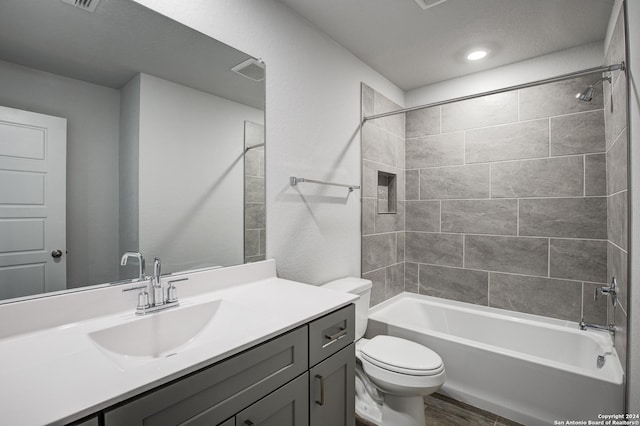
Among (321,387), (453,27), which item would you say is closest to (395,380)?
(321,387)

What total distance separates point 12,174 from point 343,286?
5.36 feet

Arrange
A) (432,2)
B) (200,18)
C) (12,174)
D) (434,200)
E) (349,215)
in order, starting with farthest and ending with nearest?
(434,200) → (349,215) → (432,2) → (200,18) → (12,174)

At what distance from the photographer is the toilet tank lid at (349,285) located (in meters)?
1.96

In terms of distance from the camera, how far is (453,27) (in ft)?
6.61

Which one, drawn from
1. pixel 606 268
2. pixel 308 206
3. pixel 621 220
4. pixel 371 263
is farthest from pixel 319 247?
pixel 606 268

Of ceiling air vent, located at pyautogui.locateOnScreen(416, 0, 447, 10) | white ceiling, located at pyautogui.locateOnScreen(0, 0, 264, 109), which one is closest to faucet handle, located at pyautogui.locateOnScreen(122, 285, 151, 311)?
white ceiling, located at pyautogui.locateOnScreen(0, 0, 264, 109)

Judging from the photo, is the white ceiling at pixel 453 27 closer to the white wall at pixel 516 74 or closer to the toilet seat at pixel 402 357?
the white wall at pixel 516 74

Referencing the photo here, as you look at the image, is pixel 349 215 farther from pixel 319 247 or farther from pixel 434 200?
pixel 434 200

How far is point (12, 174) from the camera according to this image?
938 mm

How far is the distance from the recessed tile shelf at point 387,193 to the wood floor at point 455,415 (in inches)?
58.9

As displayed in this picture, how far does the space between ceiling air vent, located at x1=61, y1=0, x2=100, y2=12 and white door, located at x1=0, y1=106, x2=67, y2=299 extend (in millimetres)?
394

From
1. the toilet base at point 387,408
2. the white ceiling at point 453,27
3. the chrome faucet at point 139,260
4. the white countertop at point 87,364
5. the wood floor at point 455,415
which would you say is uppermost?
the white ceiling at point 453,27

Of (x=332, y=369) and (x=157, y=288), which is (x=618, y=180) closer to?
(x=332, y=369)

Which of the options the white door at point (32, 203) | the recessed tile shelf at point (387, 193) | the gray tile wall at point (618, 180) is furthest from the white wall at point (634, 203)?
the white door at point (32, 203)
